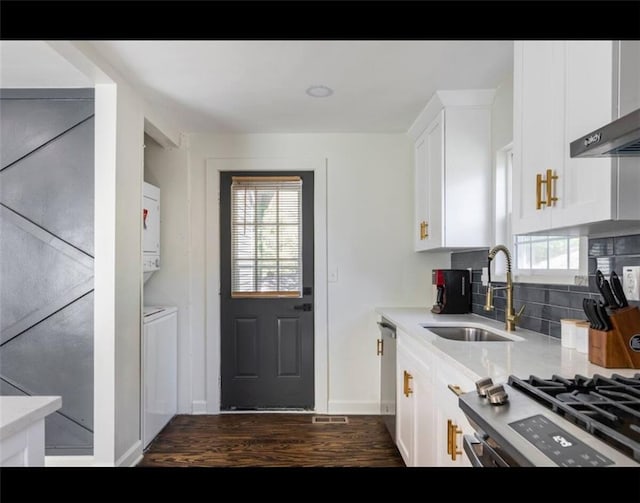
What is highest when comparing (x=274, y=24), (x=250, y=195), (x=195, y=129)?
(x=195, y=129)

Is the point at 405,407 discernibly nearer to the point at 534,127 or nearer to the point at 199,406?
the point at 534,127

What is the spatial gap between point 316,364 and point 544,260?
204cm

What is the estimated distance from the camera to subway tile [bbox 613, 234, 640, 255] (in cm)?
159

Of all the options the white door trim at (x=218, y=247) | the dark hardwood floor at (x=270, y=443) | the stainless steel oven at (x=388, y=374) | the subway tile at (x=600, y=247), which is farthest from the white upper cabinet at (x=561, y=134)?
the white door trim at (x=218, y=247)

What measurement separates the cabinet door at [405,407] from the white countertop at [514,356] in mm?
221

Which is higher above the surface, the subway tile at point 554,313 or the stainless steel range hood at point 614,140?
the stainless steel range hood at point 614,140

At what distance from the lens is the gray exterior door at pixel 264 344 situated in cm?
372

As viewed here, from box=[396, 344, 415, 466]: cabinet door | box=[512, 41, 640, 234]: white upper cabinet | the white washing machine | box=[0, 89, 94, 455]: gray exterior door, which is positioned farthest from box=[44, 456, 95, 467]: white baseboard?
box=[512, 41, 640, 234]: white upper cabinet

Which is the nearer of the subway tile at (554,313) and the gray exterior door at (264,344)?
the subway tile at (554,313)

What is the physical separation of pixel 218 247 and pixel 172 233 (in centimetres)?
41

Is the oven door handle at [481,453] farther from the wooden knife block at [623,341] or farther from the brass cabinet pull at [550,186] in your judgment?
the brass cabinet pull at [550,186]

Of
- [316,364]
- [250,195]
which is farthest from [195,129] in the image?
[316,364]

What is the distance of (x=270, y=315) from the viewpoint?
374 cm

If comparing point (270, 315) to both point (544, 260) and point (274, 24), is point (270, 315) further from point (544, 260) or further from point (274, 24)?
point (274, 24)
